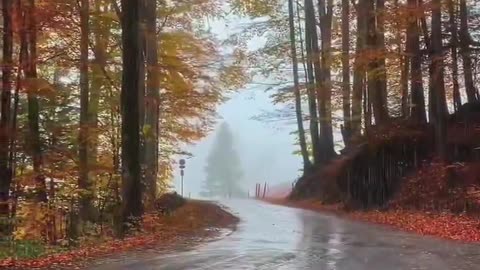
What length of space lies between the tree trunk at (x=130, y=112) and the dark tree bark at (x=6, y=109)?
284 centimetres

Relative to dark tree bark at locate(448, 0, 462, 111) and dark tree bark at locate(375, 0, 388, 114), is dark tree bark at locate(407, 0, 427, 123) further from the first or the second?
dark tree bark at locate(448, 0, 462, 111)

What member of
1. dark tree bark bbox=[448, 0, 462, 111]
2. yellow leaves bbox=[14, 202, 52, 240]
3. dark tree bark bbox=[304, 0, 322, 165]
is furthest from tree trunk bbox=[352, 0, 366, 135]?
yellow leaves bbox=[14, 202, 52, 240]

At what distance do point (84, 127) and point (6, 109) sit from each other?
10.5ft

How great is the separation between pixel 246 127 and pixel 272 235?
103 meters

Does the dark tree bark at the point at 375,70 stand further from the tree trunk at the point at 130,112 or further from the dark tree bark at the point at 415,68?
the tree trunk at the point at 130,112

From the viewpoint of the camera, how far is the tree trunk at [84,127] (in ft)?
61.1

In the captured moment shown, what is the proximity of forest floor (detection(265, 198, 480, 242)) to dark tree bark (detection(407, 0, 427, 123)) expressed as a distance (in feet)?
14.3

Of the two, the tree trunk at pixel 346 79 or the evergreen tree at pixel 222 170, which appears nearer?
the tree trunk at pixel 346 79

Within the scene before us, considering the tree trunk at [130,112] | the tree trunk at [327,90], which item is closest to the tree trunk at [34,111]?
the tree trunk at [130,112]

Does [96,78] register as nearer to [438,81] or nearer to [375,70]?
[375,70]

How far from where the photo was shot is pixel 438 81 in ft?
68.3

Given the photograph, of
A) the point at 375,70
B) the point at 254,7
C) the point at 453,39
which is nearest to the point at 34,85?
the point at 375,70

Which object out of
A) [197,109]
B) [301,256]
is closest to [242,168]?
[197,109]

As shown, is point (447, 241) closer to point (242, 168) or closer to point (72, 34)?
point (72, 34)
